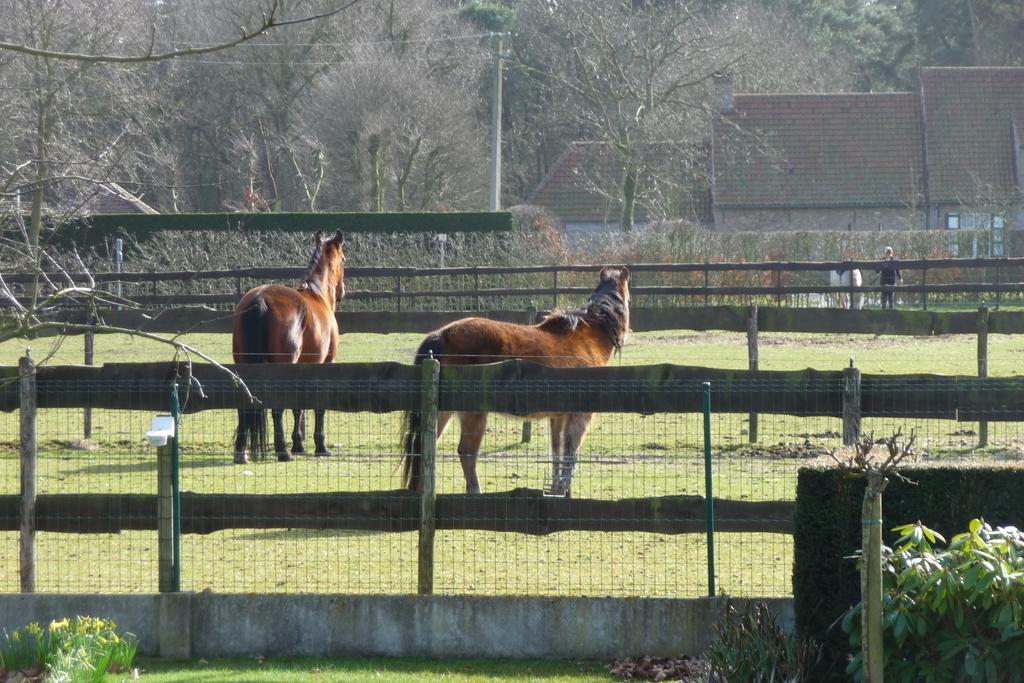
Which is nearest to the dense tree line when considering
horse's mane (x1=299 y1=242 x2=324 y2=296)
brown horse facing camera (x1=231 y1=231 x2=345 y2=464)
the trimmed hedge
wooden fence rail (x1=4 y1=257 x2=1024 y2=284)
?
wooden fence rail (x1=4 y1=257 x2=1024 y2=284)

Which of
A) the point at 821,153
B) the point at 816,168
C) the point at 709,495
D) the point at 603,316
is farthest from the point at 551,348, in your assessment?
the point at 821,153

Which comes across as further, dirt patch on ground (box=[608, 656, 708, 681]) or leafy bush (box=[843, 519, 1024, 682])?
dirt patch on ground (box=[608, 656, 708, 681])

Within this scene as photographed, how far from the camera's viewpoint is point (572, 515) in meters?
7.56

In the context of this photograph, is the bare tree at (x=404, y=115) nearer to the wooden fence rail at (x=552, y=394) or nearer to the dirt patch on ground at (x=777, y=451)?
the dirt patch on ground at (x=777, y=451)

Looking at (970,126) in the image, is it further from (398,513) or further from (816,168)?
(398,513)

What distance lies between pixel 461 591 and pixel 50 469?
6236 mm

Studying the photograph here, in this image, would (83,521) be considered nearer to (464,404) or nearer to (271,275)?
(464,404)

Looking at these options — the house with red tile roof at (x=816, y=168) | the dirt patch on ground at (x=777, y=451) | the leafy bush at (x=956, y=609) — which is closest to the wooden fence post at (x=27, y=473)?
the leafy bush at (x=956, y=609)

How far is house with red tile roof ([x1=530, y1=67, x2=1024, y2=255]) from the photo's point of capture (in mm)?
47375

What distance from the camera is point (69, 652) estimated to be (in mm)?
6211

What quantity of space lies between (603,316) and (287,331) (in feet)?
12.2

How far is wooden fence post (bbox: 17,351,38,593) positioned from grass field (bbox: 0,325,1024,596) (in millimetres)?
303

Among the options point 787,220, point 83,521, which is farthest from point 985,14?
point 83,521

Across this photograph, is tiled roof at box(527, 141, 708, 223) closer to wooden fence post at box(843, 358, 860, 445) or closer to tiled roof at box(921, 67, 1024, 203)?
tiled roof at box(921, 67, 1024, 203)
